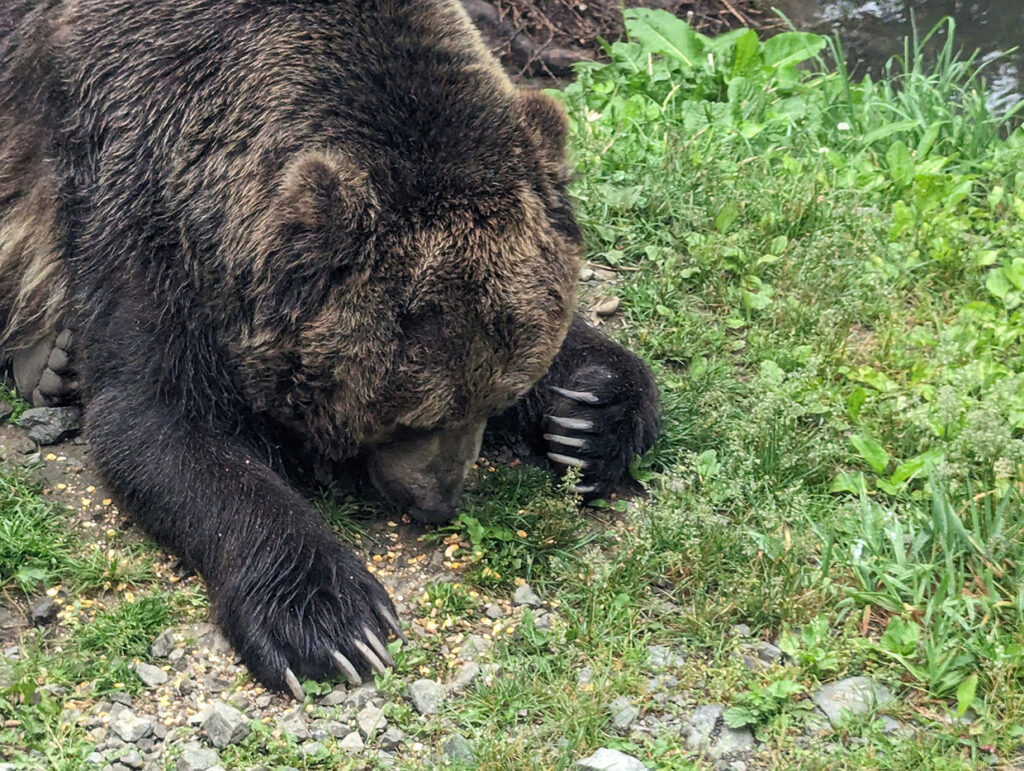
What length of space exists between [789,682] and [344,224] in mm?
1730

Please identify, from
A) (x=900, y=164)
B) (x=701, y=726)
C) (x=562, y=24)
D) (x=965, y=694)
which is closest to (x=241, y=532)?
(x=701, y=726)

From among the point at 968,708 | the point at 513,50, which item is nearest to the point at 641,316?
the point at 968,708

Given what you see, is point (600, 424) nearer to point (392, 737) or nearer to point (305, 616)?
point (305, 616)

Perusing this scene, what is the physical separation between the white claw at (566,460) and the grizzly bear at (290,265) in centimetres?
2

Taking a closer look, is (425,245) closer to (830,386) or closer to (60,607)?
(60,607)

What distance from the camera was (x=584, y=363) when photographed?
15.8 feet

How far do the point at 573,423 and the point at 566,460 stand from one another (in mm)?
147

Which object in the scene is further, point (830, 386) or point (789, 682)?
point (830, 386)

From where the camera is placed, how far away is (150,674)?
11.8ft

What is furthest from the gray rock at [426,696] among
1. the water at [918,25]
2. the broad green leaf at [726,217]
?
the water at [918,25]

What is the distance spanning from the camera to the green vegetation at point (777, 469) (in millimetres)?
3492

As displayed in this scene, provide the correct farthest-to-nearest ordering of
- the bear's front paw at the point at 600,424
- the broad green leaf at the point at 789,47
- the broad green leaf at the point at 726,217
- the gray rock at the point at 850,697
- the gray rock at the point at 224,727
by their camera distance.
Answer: the broad green leaf at the point at 789,47
the broad green leaf at the point at 726,217
the bear's front paw at the point at 600,424
the gray rock at the point at 850,697
the gray rock at the point at 224,727

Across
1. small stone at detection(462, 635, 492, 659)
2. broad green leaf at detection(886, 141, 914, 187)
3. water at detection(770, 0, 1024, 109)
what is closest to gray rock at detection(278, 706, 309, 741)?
small stone at detection(462, 635, 492, 659)

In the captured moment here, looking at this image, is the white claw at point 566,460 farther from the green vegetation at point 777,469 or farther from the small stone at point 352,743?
the small stone at point 352,743
